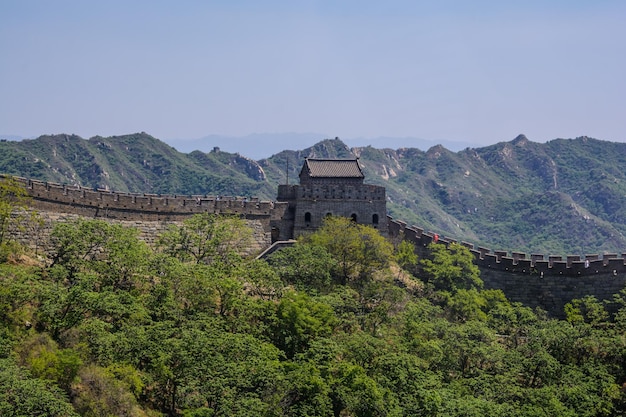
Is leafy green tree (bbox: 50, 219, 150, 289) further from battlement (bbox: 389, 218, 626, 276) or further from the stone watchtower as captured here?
battlement (bbox: 389, 218, 626, 276)

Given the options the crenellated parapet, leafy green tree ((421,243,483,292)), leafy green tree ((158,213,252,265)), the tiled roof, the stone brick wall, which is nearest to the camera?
the stone brick wall

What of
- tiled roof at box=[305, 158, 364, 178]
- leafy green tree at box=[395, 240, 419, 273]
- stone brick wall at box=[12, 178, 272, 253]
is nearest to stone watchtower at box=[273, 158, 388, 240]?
tiled roof at box=[305, 158, 364, 178]

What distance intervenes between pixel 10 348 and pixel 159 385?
4.28 metres

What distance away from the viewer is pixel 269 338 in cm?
2777

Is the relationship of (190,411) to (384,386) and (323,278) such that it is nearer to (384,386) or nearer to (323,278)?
(384,386)

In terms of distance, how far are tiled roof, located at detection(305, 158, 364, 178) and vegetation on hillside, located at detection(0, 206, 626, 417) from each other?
665 centimetres

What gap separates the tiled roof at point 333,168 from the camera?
144 ft

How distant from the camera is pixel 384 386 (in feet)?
83.1

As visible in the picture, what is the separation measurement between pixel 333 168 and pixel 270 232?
625 centimetres

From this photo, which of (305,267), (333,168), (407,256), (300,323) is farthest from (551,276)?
(300,323)

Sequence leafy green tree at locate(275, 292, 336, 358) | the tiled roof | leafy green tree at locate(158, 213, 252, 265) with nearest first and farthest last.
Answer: leafy green tree at locate(275, 292, 336, 358) → leafy green tree at locate(158, 213, 252, 265) → the tiled roof

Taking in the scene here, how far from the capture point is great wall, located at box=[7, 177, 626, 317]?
111 ft

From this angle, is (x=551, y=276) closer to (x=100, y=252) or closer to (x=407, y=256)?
(x=407, y=256)

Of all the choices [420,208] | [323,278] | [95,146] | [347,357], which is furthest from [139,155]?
[347,357]
